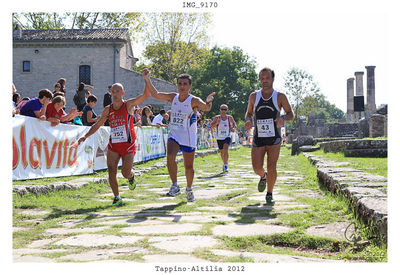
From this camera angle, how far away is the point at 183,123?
21.2 feet

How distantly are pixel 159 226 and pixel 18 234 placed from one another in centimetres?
134

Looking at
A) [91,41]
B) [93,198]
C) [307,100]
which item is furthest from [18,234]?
[307,100]

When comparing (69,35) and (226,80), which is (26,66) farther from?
(226,80)

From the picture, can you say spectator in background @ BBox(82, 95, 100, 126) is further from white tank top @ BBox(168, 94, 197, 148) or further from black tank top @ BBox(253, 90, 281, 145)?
black tank top @ BBox(253, 90, 281, 145)

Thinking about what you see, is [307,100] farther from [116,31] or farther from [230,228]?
[230,228]

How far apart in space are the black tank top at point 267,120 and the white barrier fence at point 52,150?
157 inches

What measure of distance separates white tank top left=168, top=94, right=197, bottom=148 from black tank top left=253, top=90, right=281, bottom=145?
93 cm

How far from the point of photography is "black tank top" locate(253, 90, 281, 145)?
6176mm

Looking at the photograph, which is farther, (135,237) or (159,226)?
(159,226)

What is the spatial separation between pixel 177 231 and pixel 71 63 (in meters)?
34.9

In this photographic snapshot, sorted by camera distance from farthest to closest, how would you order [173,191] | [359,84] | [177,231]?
[359,84] → [173,191] → [177,231]

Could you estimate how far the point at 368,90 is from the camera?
3706 centimetres

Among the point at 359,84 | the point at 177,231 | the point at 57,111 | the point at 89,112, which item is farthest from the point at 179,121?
the point at 359,84

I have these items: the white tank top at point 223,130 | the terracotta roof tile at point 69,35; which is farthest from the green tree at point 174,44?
the white tank top at point 223,130
